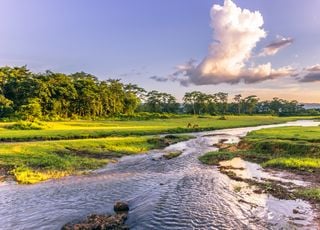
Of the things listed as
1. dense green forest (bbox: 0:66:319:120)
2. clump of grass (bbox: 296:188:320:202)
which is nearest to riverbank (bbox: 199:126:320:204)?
clump of grass (bbox: 296:188:320:202)

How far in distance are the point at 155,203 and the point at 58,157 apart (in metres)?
17.1

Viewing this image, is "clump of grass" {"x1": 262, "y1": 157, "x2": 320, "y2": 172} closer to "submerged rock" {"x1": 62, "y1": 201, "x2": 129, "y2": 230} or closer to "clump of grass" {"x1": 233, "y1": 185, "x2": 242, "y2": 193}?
"clump of grass" {"x1": 233, "y1": 185, "x2": 242, "y2": 193}

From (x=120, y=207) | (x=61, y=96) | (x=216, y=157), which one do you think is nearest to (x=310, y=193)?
(x=120, y=207)

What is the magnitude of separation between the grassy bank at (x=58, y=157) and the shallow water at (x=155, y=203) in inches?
109

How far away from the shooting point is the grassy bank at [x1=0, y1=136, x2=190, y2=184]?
2628 cm

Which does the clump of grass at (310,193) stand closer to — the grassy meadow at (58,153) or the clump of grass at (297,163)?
the clump of grass at (297,163)

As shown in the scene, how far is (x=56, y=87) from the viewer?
320 ft

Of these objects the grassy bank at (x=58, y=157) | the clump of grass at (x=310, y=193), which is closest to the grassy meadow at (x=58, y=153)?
the grassy bank at (x=58, y=157)

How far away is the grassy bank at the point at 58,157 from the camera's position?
1035 inches

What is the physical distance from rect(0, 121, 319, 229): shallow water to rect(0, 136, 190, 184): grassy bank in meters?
2.77

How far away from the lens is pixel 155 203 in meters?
18.2

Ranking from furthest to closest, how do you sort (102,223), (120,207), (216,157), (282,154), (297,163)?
(216,157)
(282,154)
(297,163)
(120,207)
(102,223)

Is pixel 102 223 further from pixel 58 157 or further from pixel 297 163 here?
pixel 297 163

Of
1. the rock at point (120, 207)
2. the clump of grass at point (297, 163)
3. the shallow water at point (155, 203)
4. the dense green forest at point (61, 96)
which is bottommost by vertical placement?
the shallow water at point (155, 203)
